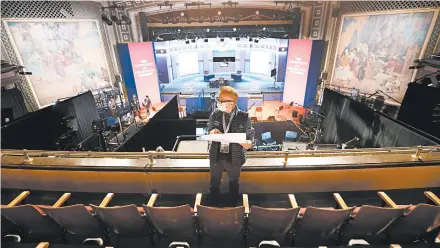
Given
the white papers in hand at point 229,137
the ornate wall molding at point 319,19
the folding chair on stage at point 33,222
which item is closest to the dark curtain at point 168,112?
the folding chair on stage at point 33,222

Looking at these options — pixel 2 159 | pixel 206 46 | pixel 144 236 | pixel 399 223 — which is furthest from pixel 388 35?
pixel 206 46

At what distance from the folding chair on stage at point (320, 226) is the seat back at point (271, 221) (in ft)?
0.43

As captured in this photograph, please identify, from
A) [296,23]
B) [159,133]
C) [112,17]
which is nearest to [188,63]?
[112,17]

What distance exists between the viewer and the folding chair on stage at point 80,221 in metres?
1.99

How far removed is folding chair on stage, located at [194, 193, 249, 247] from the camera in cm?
190

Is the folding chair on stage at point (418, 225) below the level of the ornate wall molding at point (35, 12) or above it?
below

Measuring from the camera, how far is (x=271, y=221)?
1.97 meters

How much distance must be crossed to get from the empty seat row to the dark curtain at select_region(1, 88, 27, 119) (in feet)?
19.2

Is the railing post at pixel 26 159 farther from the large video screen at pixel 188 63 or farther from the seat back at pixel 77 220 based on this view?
the large video screen at pixel 188 63

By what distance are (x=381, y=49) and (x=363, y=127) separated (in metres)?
4.72

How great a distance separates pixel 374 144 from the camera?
16.6 ft

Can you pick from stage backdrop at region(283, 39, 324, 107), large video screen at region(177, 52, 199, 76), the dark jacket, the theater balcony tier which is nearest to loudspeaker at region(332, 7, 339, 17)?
stage backdrop at region(283, 39, 324, 107)

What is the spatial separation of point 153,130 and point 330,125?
225 inches

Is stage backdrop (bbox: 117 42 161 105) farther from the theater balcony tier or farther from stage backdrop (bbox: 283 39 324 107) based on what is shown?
the theater balcony tier
